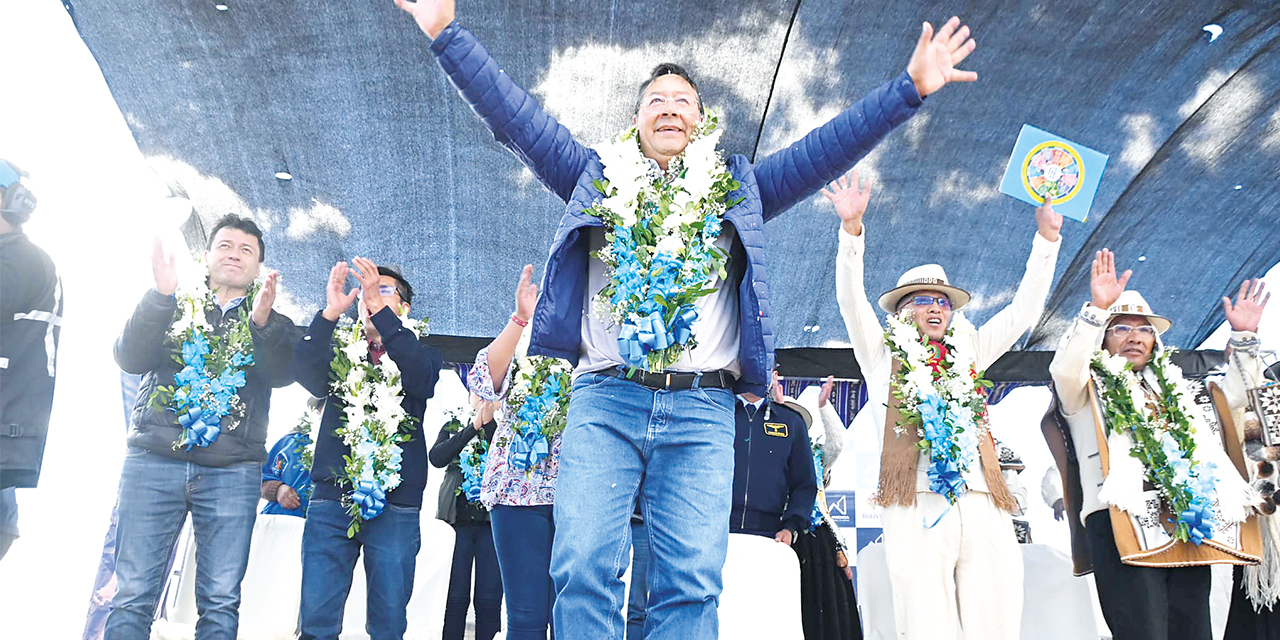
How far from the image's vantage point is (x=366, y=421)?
3514 millimetres

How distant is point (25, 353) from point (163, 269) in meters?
0.47

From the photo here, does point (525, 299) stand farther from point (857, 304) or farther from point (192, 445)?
point (857, 304)

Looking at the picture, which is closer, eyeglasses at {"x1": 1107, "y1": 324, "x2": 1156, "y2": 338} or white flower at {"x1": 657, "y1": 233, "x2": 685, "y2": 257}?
white flower at {"x1": 657, "y1": 233, "x2": 685, "y2": 257}

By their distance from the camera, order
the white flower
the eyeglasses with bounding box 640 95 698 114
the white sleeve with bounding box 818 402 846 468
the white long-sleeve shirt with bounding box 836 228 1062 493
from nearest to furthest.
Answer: the white flower → the eyeglasses with bounding box 640 95 698 114 → the white long-sleeve shirt with bounding box 836 228 1062 493 → the white sleeve with bounding box 818 402 846 468

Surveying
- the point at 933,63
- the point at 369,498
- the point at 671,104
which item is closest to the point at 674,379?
the point at 671,104

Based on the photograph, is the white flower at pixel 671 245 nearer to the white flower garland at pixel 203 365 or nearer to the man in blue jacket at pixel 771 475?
the white flower garland at pixel 203 365

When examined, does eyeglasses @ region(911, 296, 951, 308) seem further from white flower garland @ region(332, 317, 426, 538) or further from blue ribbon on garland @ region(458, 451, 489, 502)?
blue ribbon on garland @ region(458, 451, 489, 502)

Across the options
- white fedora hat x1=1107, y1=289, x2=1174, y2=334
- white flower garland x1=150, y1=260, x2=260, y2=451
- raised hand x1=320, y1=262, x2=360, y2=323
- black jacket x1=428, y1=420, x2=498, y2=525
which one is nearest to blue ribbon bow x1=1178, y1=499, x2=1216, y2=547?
white fedora hat x1=1107, y1=289, x2=1174, y2=334

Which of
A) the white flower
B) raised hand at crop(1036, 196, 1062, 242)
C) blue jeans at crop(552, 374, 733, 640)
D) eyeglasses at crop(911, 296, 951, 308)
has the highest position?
raised hand at crop(1036, 196, 1062, 242)

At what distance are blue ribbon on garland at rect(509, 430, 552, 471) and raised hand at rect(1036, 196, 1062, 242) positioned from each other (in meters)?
2.13

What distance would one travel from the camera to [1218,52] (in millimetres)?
6199

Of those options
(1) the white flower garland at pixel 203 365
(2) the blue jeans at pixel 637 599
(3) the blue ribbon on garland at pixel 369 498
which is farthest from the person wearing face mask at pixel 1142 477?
(1) the white flower garland at pixel 203 365

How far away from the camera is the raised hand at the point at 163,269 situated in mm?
3008

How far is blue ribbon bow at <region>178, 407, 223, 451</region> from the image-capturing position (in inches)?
122
